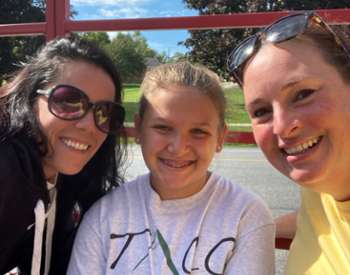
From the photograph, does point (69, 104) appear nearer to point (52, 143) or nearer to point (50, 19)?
point (52, 143)

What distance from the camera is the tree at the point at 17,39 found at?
3.15m

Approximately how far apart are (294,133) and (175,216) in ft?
2.24

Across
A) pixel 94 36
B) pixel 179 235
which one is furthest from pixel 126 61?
pixel 179 235

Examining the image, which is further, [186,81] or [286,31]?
[186,81]

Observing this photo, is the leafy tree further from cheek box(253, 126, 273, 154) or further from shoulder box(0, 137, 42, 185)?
cheek box(253, 126, 273, 154)

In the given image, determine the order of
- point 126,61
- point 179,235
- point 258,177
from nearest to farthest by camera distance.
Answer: point 179,235 < point 126,61 < point 258,177

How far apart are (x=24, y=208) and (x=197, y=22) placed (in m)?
1.05

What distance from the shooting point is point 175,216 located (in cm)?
201

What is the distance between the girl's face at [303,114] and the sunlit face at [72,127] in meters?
0.77

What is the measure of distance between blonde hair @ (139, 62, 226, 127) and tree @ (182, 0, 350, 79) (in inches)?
16.1

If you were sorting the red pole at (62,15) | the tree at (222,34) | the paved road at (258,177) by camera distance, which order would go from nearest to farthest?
the red pole at (62,15)
the tree at (222,34)
the paved road at (258,177)

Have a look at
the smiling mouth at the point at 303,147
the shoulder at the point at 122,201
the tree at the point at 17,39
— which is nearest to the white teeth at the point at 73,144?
the shoulder at the point at 122,201

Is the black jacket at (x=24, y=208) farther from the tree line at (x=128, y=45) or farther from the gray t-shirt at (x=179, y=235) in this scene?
the tree line at (x=128, y=45)

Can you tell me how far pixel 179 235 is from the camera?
1939 mm
